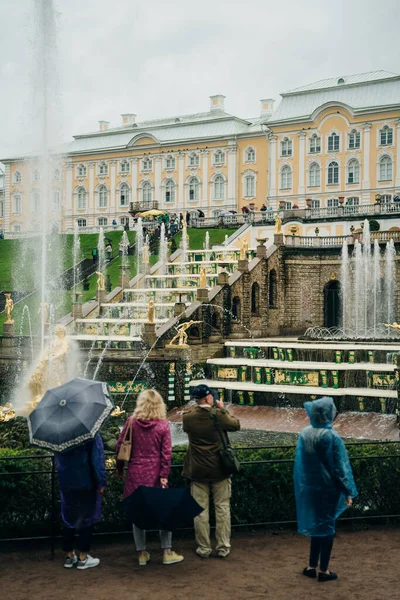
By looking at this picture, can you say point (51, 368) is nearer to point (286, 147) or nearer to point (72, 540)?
point (72, 540)

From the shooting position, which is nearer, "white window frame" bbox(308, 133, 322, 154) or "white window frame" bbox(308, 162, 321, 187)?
"white window frame" bbox(308, 133, 322, 154)

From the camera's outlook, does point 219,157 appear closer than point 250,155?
No

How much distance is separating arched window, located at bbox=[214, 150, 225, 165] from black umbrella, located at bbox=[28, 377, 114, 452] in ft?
205

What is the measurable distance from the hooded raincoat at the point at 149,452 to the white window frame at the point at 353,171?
55.4 metres

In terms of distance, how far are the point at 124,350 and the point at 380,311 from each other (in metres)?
14.3

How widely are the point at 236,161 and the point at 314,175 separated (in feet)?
26.4

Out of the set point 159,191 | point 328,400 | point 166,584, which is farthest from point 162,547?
point 159,191

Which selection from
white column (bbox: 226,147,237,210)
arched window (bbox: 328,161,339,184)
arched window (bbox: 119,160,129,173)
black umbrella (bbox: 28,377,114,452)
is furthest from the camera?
arched window (bbox: 119,160,129,173)

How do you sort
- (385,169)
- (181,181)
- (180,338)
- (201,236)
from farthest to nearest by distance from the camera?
1. (181,181)
2. (385,169)
3. (201,236)
4. (180,338)

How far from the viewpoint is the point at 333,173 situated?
62531 mm

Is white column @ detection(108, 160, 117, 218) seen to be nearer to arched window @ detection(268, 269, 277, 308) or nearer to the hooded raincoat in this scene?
arched window @ detection(268, 269, 277, 308)

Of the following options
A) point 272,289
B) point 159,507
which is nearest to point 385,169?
point 272,289

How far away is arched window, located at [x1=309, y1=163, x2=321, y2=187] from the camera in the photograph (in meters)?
63.2

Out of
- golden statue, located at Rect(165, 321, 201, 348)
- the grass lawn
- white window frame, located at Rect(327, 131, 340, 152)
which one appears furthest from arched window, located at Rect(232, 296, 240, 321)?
white window frame, located at Rect(327, 131, 340, 152)
